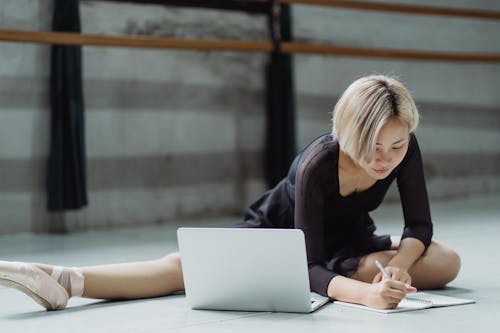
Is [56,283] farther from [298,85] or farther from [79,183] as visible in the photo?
[298,85]

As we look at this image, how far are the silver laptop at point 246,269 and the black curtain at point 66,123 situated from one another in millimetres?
1903

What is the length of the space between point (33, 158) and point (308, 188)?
7.04 feet

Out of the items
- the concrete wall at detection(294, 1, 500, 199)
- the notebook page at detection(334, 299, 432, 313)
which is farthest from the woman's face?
the concrete wall at detection(294, 1, 500, 199)

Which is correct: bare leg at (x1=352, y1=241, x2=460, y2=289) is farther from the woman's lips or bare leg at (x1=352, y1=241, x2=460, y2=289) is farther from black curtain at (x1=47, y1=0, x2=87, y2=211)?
black curtain at (x1=47, y1=0, x2=87, y2=211)

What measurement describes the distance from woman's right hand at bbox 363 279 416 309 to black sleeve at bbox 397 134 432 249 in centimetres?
25

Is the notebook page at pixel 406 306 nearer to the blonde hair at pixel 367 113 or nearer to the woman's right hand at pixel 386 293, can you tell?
the woman's right hand at pixel 386 293

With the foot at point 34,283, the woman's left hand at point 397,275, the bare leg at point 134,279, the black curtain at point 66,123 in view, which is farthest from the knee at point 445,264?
the black curtain at point 66,123

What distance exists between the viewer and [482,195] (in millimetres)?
5273

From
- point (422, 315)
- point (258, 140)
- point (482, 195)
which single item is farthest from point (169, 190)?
point (422, 315)

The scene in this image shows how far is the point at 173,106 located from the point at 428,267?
2321mm

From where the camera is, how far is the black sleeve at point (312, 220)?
189 cm

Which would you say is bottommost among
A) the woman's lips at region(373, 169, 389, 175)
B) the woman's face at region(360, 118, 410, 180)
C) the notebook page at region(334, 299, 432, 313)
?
the notebook page at region(334, 299, 432, 313)

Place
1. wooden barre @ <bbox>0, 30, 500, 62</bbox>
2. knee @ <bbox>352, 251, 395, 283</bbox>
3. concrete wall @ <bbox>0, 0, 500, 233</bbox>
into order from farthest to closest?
1. concrete wall @ <bbox>0, 0, 500, 233</bbox>
2. wooden barre @ <bbox>0, 30, 500, 62</bbox>
3. knee @ <bbox>352, 251, 395, 283</bbox>

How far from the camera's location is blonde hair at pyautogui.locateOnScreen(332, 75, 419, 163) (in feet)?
5.77
